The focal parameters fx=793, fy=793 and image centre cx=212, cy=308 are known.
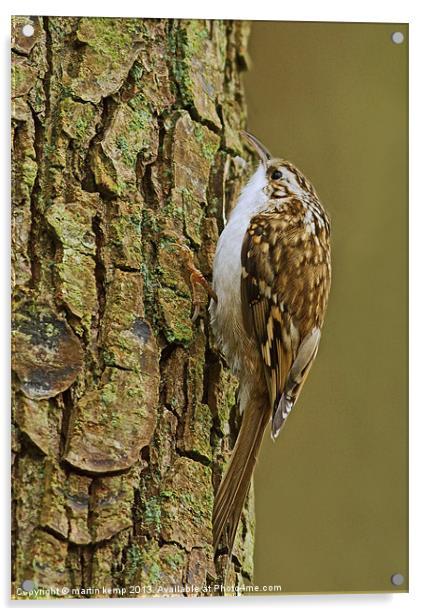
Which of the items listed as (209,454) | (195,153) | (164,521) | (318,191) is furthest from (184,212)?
(164,521)

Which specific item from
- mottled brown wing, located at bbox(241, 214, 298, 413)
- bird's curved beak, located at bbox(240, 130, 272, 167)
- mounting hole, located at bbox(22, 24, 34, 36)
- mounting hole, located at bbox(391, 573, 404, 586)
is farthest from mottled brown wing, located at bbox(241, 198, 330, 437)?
mounting hole, located at bbox(22, 24, 34, 36)

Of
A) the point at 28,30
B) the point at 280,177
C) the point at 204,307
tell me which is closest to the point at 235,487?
the point at 204,307

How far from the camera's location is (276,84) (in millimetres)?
1788

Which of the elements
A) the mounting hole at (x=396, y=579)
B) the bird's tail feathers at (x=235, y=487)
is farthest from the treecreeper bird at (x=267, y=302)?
the mounting hole at (x=396, y=579)

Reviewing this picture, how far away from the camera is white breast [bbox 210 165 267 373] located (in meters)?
1.68

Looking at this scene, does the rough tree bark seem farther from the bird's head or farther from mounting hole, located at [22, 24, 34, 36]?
the bird's head

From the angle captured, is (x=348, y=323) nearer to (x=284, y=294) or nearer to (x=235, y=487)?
(x=284, y=294)

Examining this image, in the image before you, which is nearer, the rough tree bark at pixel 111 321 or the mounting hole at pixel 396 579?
the rough tree bark at pixel 111 321

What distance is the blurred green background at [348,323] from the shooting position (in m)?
1.72

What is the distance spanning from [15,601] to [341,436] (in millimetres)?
753

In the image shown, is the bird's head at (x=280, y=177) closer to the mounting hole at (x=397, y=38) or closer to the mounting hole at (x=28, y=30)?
the mounting hole at (x=397, y=38)

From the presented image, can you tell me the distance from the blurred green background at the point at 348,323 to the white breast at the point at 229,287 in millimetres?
181

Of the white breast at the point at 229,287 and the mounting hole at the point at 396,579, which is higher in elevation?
the white breast at the point at 229,287

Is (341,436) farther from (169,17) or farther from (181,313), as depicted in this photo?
(169,17)
